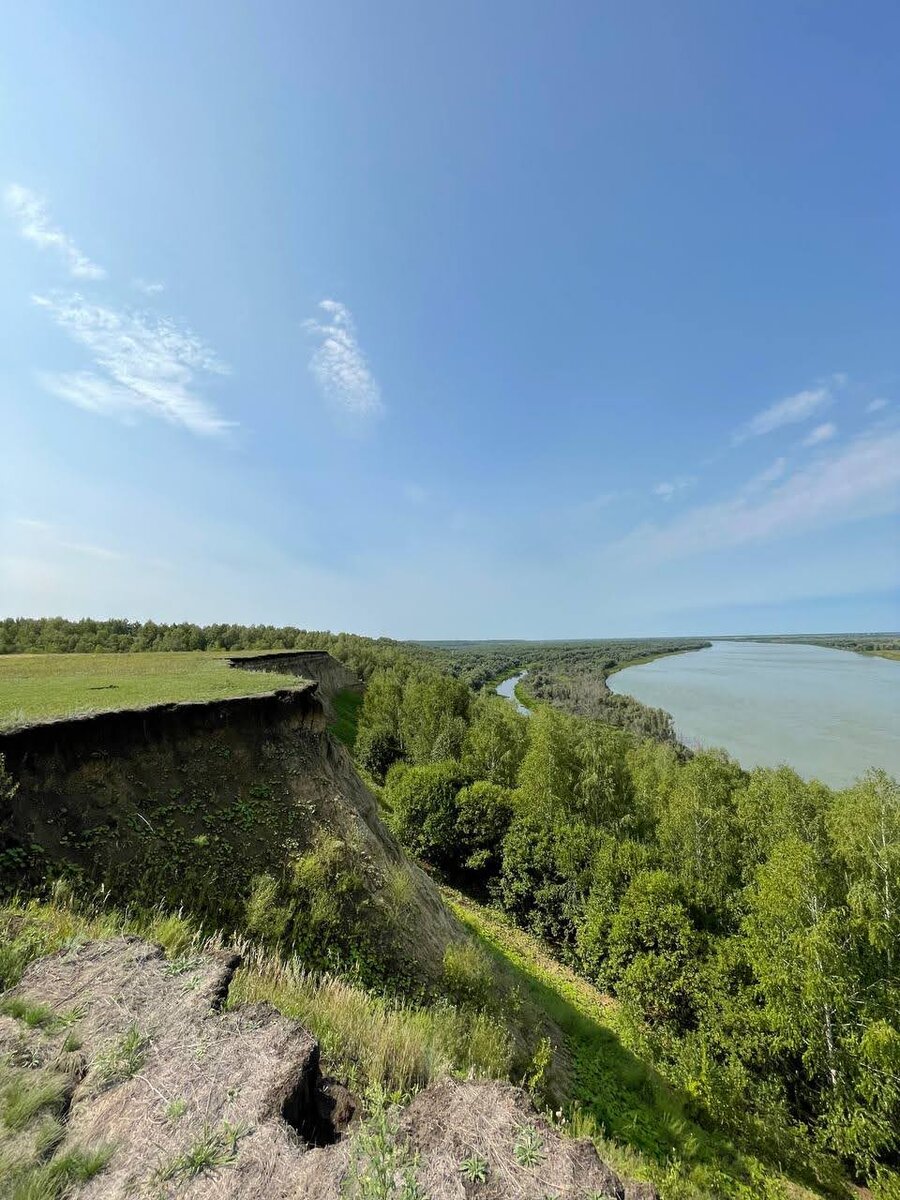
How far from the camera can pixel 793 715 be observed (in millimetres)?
69062

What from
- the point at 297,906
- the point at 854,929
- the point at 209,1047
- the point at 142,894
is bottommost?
the point at 854,929

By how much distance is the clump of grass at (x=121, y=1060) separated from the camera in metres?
3.92

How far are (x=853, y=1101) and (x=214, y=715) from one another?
1703cm

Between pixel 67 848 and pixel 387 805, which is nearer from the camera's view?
pixel 67 848

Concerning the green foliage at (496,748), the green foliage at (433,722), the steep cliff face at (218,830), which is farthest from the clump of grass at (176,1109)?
the green foliage at (433,722)

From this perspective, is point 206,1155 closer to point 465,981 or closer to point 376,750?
point 465,981

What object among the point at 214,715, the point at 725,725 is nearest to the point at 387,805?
the point at 214,715

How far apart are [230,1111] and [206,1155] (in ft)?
1.23

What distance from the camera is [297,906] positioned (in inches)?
378

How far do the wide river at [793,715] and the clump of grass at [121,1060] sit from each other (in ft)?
116

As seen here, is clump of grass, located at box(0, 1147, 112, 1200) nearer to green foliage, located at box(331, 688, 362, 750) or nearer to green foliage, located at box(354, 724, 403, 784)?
green foliage, located at box(331, 688, 362, 750)

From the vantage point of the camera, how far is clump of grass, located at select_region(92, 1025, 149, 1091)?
392 centimetres

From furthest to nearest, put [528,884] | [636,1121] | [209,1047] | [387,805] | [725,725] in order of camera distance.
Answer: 1. [725,725]
2. [387,805]
3. [528,884]
4. [636,1121]
5. [209,1047]

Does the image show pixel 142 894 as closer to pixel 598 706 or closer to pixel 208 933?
pixel 208 933
